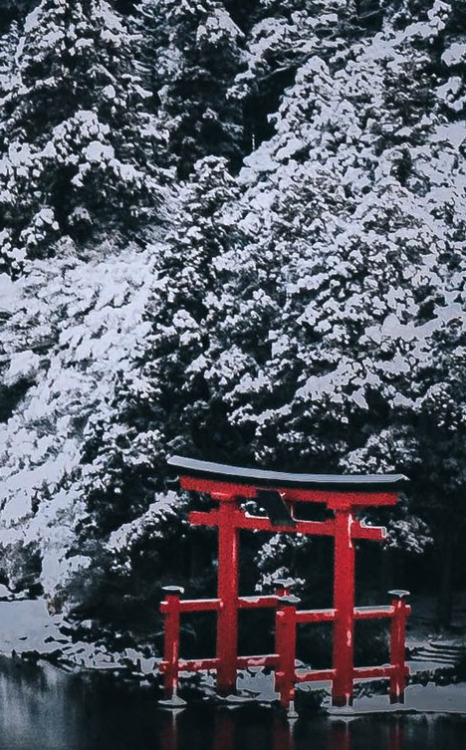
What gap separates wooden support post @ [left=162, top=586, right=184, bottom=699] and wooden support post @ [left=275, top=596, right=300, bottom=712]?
0.68 m

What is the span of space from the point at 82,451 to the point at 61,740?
4.30 m

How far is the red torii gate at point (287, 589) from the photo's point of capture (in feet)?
22.4

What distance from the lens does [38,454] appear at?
35.6 feet

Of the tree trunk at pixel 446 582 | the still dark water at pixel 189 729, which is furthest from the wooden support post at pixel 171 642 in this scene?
the tree trunk at pixel 446 582

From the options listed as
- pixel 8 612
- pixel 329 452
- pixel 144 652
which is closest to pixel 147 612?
pixel 144 652

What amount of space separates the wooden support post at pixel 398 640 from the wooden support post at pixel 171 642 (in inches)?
52.3

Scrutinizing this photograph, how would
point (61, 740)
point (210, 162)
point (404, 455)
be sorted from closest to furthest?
point (61, 740) → point (404, 455) → point (210, 162)

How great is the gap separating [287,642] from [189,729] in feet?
2.50

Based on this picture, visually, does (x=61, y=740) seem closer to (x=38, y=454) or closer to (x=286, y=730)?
(x=286, y=730)

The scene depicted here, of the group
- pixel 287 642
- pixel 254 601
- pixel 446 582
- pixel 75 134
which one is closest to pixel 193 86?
pixel 75 134

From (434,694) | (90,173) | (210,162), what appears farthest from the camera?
(90,173)

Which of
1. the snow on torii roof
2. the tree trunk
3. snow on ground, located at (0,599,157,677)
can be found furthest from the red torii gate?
the tree trunk

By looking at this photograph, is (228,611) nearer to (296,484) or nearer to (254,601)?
(254,601)

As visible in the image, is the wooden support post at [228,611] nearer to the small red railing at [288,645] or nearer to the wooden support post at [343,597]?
the small red railing at [288,645]
